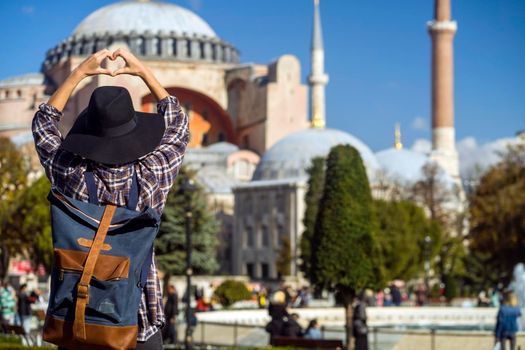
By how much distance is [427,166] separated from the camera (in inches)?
2212

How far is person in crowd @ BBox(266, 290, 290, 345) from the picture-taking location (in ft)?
48.2

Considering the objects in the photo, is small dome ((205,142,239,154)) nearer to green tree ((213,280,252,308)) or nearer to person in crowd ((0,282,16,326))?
green tree ((213,280,252,308))

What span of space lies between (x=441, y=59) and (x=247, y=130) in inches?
666

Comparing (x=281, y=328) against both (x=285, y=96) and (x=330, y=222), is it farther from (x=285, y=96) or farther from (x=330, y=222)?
(x=285, y=96)

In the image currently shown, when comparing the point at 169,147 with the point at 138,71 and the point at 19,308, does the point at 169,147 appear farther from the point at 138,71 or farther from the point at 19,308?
the point at 19,308

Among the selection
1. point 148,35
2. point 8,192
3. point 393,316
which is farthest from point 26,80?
point 393,316

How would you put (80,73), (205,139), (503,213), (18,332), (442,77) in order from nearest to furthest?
(80,73) → (18,332) → (503,213) → (442,77) → (205,139)

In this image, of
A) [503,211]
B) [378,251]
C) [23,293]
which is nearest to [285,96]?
[503,211]

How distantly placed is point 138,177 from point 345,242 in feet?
58.8

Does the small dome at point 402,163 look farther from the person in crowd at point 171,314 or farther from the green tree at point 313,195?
the person in crowd at point 171,314

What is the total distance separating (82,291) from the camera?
3.50 metres

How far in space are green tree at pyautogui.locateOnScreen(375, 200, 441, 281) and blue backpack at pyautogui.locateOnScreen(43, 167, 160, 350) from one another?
33883 millimetres

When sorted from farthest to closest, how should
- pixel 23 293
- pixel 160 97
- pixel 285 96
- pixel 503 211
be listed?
pixel 285 96 < pixel 503 211 < pixel 23 293 < pixel 160 97

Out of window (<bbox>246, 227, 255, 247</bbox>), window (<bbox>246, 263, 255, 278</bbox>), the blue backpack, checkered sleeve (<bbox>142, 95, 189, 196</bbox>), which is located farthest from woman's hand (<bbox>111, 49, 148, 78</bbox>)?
window (<bbox>246, 263, 255, 278</bbox>)
